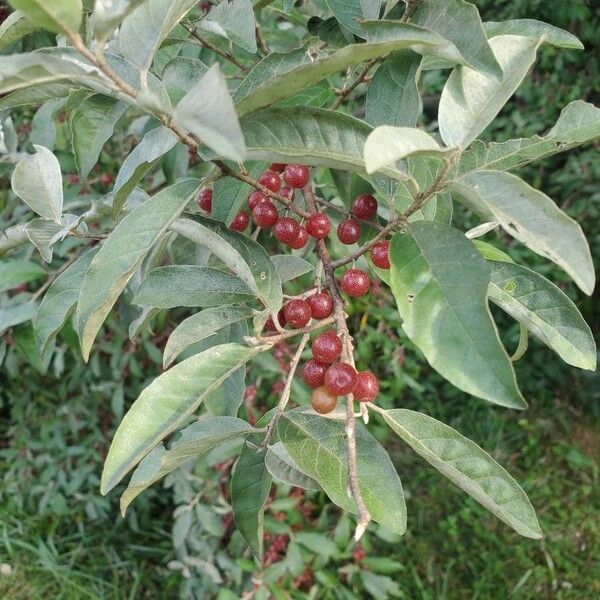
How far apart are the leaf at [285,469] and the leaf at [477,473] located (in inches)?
5.0

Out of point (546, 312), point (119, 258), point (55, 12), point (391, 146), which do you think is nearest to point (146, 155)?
point (119, 258)

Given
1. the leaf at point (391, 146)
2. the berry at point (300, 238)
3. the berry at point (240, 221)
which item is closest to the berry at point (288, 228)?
the berry at point (300, 238)

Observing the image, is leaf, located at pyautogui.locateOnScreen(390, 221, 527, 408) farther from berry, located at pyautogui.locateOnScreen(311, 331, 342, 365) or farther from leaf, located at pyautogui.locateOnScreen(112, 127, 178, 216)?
leaf, located at pyautogui.locateOnScreen(112, 127, 178, 216)

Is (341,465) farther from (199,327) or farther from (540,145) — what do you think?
(540,145)

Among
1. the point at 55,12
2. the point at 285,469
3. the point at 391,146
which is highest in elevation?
the point at 55,12

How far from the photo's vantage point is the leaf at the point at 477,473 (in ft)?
2.41

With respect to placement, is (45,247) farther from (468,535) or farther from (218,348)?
(468,535)

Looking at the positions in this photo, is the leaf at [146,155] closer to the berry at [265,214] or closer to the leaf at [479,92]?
the berry at [265,214]

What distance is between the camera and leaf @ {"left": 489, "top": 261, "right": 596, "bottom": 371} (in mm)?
762

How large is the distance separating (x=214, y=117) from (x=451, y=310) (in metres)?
0.26

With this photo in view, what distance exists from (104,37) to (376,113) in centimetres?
31

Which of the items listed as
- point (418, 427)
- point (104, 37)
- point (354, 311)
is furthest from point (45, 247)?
point (354, 311)

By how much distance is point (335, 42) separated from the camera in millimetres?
974

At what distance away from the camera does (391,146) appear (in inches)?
20.6
